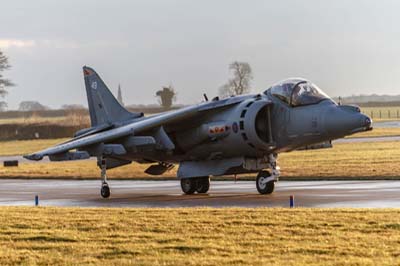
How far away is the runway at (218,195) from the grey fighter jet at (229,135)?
843 mm

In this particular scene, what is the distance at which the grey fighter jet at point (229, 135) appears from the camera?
22.0 meters

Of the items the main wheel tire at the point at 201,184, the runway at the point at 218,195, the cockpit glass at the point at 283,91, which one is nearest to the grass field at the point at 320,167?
the runway at the point at 218,195

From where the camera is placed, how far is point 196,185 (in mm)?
24391

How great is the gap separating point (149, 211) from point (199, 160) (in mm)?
7475

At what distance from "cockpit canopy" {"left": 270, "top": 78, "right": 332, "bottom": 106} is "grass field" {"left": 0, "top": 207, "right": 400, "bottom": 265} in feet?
21.3

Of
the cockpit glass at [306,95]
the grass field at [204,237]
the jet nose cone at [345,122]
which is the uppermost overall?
the cockpit glass at [306,95]

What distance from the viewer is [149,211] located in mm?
17031

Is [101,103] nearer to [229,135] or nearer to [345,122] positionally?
[229,135]

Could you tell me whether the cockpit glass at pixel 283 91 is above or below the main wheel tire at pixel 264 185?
above

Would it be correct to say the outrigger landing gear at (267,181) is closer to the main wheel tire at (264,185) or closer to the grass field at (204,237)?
the main wheel tire at (264,185)

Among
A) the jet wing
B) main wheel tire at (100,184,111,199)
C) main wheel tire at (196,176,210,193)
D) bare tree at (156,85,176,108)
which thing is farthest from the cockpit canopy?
bare tree at (156,85,176,108)

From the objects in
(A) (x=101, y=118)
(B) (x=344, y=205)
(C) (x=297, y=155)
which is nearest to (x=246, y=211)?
(B) (x=344, y=205)

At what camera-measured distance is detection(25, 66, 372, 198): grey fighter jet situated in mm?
21984

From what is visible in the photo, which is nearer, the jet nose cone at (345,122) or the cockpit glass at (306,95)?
the jet nose cone at (345,122)
